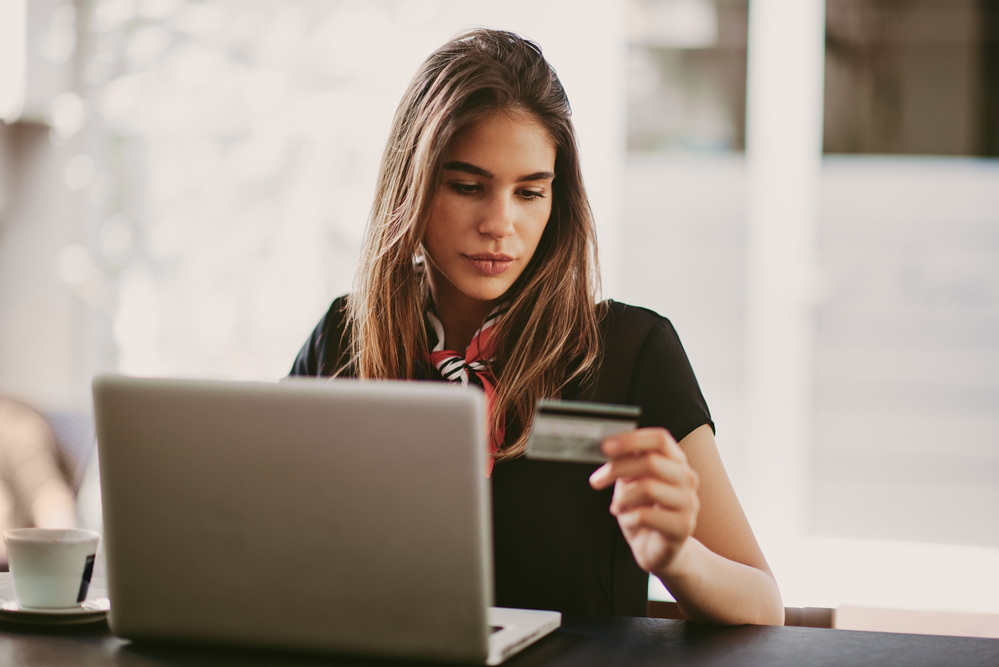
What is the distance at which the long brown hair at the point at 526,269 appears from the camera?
130 centimetres

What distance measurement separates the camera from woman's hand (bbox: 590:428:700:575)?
0.85 meters

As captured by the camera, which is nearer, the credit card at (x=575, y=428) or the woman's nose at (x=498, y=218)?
the credit card at (x=575, y=428)

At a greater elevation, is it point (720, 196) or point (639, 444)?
point (720, 196)

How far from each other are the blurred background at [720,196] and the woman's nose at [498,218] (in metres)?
1.56

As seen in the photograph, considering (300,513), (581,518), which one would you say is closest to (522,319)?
(581,518)

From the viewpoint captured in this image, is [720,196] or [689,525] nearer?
[689,525]

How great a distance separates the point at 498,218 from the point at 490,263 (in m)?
0.07

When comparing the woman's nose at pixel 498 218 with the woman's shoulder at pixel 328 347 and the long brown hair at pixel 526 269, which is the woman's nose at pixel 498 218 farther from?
the woman's shoulder at pixel 328 347

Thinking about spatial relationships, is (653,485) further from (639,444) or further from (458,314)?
(458,314)

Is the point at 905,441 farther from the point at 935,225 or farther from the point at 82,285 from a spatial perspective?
the point at 82,285

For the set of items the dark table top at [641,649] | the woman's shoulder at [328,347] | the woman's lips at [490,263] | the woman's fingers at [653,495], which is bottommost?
the dark table top at [641,649]

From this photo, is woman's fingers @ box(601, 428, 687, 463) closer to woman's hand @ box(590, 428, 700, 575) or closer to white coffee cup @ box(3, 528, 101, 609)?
woman's hand @ box(590, 428, 700, 575)

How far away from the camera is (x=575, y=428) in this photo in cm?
78

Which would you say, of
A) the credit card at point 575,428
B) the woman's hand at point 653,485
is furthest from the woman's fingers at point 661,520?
the credit card at point 575,428
